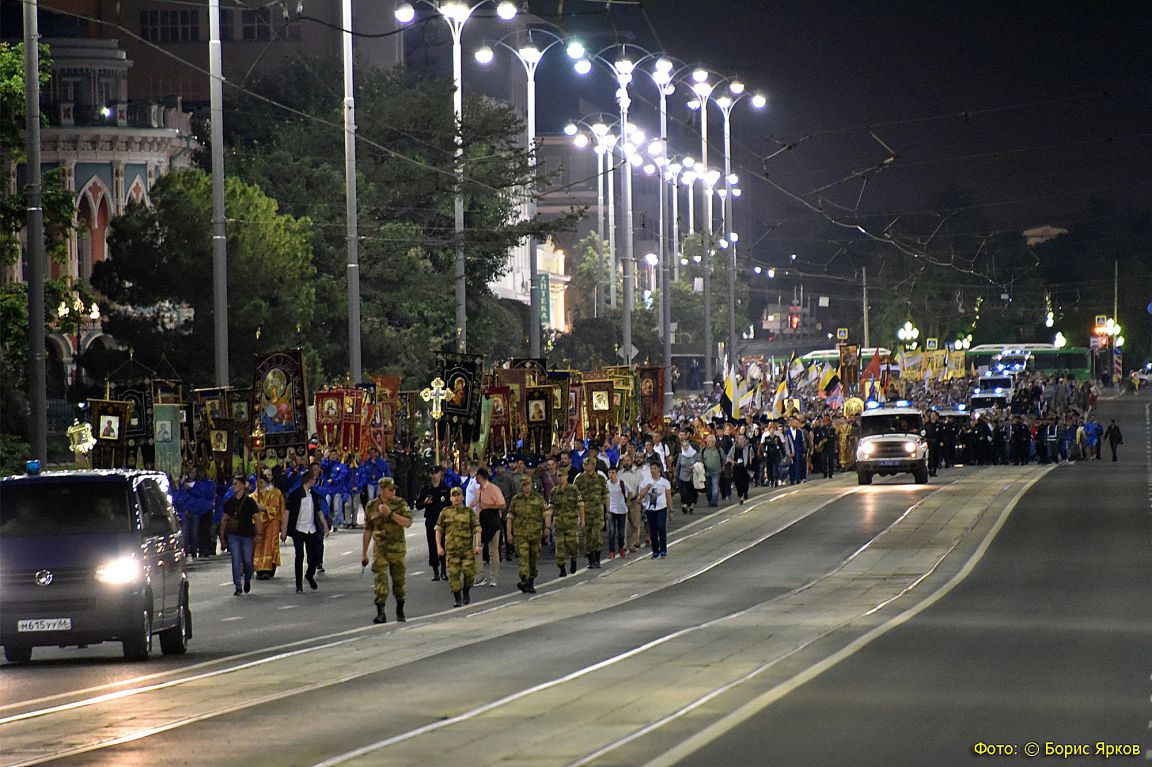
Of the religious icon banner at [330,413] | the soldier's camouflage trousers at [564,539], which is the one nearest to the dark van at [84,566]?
the soldier's camouflage trousers at [564,539]

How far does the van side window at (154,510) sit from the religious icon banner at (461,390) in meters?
15.4

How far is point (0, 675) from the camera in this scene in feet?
59.8

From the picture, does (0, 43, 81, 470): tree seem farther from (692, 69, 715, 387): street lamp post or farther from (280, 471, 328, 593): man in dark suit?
(692, 69, 715, 387): street lamp post

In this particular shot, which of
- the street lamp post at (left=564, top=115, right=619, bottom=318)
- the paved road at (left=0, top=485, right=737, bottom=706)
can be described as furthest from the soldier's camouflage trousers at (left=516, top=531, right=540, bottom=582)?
the street lamp post at (left=564, top=115, right=619, bottom=318)

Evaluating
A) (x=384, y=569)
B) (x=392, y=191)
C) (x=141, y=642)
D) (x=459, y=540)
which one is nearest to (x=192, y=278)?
(x=392, y=191)

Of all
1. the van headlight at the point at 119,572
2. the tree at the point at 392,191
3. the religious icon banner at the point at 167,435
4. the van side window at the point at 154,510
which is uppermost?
the tree at the point at 392,191

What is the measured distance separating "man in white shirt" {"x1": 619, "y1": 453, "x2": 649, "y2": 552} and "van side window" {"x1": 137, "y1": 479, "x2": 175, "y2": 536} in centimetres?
1273

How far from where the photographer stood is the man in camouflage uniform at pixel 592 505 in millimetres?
29734

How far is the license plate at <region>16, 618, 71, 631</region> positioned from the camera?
18.7 metres

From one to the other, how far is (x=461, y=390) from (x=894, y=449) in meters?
16.9

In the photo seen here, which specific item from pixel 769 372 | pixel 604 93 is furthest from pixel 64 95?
pixel 604 93

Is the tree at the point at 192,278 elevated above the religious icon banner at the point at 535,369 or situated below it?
above

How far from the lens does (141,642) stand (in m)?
19.0

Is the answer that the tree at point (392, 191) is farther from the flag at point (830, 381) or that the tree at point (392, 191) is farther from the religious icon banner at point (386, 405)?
the religious icon banner at point (386, 405)
